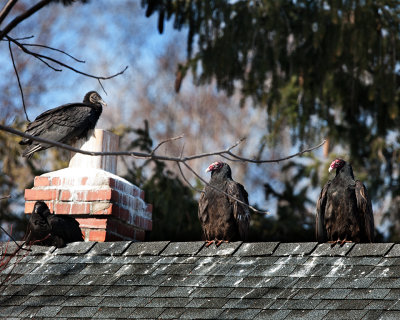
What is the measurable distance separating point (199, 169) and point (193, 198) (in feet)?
25.6

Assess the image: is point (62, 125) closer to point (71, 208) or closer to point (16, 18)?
point (71, 208)

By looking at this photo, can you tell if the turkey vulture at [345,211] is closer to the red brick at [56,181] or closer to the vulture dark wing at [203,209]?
the vulture dark wing at [203,209]

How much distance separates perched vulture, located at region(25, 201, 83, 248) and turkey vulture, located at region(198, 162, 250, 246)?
3.54 ft

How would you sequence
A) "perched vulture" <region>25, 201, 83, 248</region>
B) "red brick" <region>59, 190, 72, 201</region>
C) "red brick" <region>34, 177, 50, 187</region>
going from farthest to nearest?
"red brick" <region>34, 177, 50, 187</region>, "red brick" <region>59, 190, 72, 201</region>, "perched vulture" <region>25, 201, 83, 248</region>

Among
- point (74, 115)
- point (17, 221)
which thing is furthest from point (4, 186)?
point (74, 115)

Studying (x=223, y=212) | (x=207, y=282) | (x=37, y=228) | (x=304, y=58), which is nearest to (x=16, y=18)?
(x=207, y=282)

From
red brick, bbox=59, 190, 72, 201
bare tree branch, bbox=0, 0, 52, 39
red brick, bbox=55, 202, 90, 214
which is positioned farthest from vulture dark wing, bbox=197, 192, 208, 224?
bare tree branch, bbox=0, 0, 52, 39

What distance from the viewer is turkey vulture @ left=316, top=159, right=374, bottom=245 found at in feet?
19.4

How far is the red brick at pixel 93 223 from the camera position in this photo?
6.34 meters

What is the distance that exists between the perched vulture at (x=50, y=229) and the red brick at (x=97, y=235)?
272mm

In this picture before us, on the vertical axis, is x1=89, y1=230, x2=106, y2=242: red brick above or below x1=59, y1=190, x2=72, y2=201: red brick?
below

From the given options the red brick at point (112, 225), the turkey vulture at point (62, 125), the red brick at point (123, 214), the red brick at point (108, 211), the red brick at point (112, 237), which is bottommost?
the red brick at point (112, 237)

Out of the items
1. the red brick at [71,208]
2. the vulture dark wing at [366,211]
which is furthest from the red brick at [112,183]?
the vulture dark wing at [366,211]

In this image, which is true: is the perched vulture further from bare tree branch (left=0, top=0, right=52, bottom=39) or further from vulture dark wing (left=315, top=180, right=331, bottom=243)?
bare tree branch (left=0, top=0, right=52, bottom=39)
